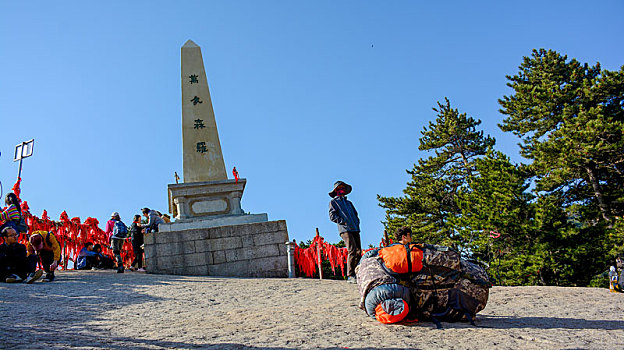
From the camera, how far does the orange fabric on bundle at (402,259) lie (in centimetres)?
436

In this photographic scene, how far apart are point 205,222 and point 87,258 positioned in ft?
9.30

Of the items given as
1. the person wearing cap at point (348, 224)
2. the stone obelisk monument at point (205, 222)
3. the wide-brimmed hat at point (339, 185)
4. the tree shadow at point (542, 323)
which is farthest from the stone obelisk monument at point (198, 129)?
the tree shadow at point (542, 323)

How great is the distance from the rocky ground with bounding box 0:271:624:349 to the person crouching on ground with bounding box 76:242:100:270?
363cm

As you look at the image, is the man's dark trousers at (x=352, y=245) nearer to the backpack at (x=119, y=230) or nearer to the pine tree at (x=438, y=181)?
the backpack at (x=119, y=230)

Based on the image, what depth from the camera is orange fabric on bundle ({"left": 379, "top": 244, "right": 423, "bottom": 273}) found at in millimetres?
4355

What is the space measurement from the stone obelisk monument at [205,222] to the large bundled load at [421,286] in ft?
21.7

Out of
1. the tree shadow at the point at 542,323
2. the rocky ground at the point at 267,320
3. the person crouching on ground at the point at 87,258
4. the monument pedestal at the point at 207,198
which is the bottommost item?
the tree shadow at the point at 542,323

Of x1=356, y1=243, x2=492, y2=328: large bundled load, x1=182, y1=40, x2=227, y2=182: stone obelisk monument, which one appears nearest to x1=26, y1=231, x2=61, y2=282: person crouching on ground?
x1=182, y1=40, x2=227, y2=182: stone obelisk monument

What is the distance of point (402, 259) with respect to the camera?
4.36 meters

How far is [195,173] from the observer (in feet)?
44.6

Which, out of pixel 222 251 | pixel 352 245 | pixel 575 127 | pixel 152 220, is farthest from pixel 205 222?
pixel 575 127

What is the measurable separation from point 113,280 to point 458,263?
647 cm

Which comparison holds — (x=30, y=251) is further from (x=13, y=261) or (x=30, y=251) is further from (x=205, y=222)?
(x=205, y=222)

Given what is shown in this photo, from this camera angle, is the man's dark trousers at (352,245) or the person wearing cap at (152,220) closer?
the man's dark trousers at (352,245)
